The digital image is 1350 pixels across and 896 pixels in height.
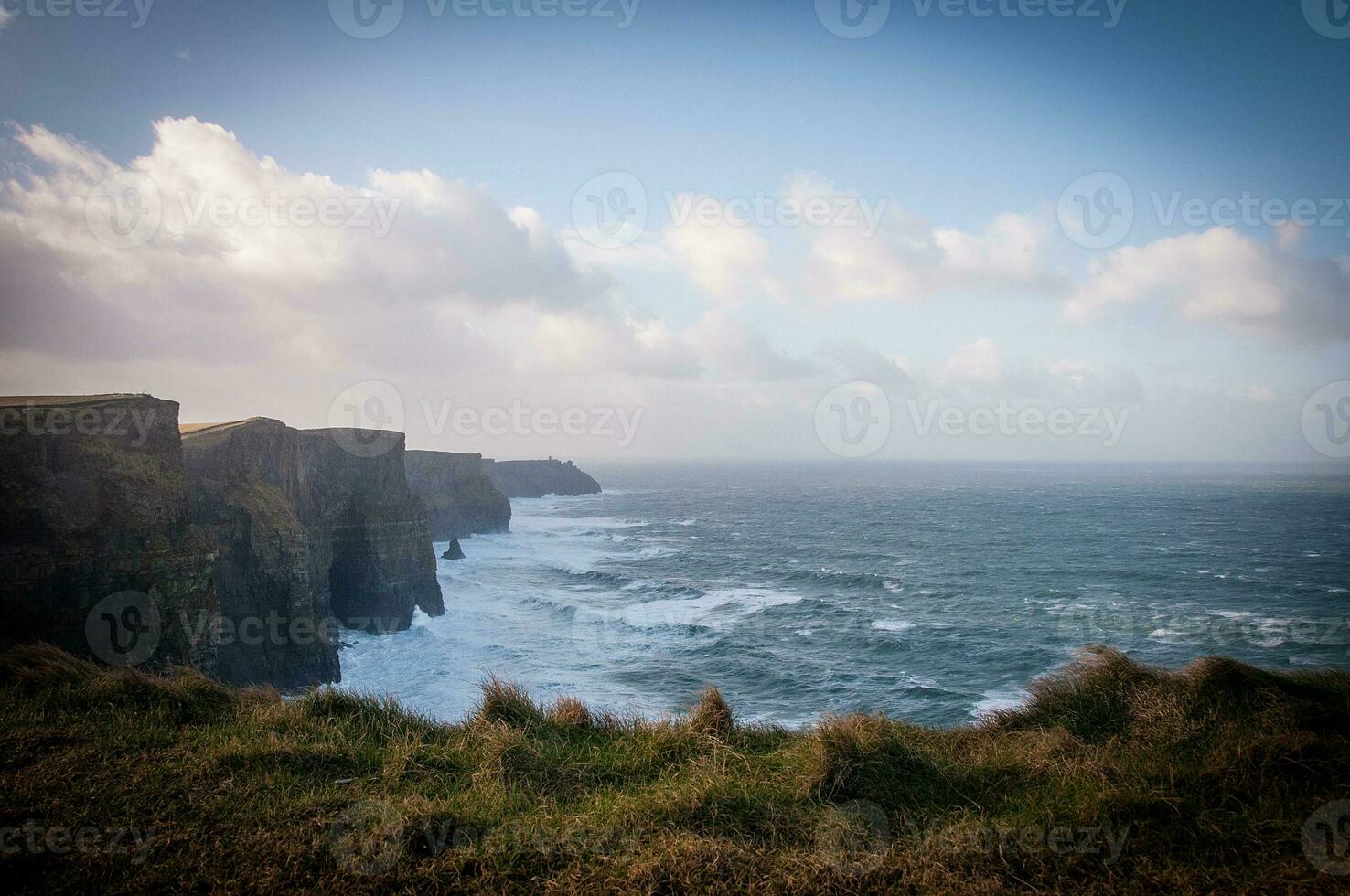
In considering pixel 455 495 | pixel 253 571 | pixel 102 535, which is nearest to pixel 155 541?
pixel 102 535

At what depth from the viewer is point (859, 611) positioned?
35.3 metres

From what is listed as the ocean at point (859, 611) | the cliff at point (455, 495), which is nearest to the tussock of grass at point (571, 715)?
the ocean at point (859, 611)

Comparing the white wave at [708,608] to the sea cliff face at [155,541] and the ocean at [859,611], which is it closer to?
the ocean at [859,611]

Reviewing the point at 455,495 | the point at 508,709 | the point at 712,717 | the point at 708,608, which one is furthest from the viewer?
the point at 455,495

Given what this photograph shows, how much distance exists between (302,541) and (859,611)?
28.7 m

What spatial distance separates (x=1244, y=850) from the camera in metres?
4.54

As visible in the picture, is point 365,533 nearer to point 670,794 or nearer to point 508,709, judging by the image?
point 508,709

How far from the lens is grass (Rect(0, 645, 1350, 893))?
438cm

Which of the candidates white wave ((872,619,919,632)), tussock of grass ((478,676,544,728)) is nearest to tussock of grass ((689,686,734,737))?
tussock of grass ((478,676,544,728))

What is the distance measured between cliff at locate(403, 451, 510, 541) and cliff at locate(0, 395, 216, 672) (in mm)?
45519

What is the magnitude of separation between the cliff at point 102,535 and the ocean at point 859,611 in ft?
27.3

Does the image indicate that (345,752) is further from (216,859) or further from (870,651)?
A: (870,651)

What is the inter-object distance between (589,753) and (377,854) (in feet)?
8.47

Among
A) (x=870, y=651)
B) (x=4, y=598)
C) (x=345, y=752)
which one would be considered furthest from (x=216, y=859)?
(x=870, y=651)
